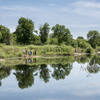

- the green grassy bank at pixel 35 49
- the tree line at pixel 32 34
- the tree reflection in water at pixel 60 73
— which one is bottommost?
the tree reflection in water at pixel 60 73

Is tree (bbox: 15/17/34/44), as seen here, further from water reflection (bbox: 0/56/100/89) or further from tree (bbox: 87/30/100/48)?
tree (bbox: 87/30/100/48)

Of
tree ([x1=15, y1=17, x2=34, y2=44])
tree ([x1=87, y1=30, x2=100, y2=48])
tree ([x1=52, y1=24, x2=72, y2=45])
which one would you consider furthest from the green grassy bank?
tree ([x1=87, y1=30, x2=100, y2=48])

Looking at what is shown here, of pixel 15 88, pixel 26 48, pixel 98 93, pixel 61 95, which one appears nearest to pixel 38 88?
pixel 15 88

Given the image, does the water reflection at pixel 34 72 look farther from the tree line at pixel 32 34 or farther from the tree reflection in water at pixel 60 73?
the tree line at pixel 32 34

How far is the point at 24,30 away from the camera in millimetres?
60156

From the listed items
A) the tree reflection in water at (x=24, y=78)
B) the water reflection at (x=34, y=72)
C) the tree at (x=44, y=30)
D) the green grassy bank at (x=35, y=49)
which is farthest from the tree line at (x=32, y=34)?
the tree reflection in water at (x=24, y=78)

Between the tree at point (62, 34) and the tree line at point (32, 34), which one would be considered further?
the tree at point (62, 34)

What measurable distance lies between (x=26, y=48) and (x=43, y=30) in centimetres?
1803

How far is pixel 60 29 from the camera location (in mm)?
83500

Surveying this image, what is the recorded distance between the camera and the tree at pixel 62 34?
3238 inches

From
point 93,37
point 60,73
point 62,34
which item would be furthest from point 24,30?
point 93,37

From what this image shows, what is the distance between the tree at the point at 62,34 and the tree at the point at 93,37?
3954 cm

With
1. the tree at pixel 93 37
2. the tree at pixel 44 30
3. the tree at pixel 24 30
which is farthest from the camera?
the tree at pixel 93 37

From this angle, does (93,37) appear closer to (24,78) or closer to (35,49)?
(35,49)
